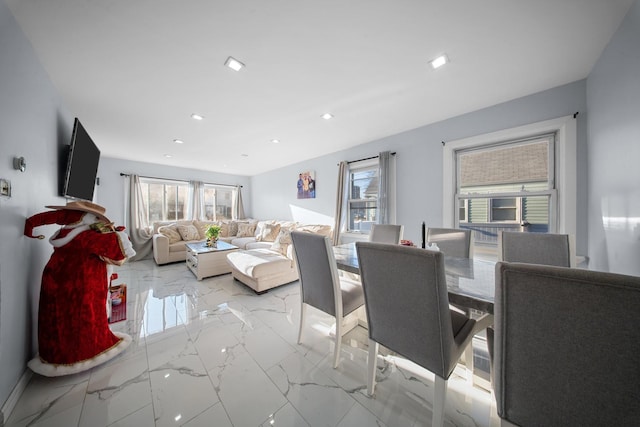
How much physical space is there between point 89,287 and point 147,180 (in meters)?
4.60

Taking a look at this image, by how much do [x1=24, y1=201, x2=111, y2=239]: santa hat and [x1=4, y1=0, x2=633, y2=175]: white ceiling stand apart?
3.83 feet


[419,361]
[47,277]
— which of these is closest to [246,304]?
[47,277]

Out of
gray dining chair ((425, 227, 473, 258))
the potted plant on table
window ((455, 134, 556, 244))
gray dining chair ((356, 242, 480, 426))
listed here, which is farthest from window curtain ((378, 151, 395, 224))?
the potted plant on table

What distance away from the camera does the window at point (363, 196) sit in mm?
3623

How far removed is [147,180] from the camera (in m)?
4.96

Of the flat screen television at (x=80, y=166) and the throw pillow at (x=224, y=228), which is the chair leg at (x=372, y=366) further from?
the throw pillow at (x=224, y=228)

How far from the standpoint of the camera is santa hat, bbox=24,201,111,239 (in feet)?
4.34

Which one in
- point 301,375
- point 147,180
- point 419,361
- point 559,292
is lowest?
point 301,375

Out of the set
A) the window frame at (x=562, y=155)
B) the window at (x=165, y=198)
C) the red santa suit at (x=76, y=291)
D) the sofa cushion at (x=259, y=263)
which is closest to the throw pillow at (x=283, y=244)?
the sofa cushion at (x=259, y=263)

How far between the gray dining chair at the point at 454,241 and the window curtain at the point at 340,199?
1844 millimetres

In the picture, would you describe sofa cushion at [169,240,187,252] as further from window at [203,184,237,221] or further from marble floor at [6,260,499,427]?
marble floor at [6,260,499,427]

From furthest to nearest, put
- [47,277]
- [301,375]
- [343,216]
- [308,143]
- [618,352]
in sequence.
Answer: [343,216] → [308,143] → [301,375] → [47,277] → [618,352]

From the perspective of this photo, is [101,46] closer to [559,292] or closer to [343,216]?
[559,292]

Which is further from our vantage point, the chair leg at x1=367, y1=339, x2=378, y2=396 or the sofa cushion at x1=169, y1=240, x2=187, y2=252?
the sofa cushion at x1=169, y1=240, x2=187, y2=252
